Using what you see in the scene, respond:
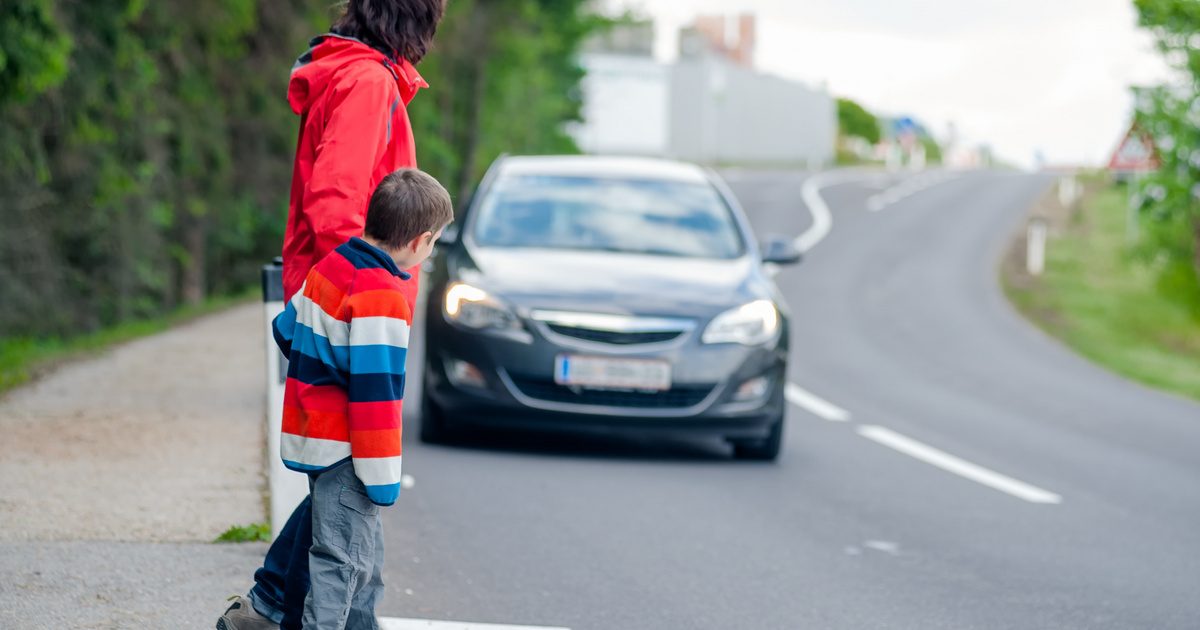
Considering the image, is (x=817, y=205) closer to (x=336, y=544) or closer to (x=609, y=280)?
(x=609, y=280)

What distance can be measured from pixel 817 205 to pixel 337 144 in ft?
128

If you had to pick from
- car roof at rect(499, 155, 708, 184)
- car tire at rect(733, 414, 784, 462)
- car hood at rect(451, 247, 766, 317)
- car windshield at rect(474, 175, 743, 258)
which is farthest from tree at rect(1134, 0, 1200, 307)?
car tire at rect(733, 414, 784, 462)

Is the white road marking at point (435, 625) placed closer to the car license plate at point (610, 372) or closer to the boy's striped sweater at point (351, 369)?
the boy's striped sweater at point (351, 369)

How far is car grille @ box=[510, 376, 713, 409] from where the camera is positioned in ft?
28.6

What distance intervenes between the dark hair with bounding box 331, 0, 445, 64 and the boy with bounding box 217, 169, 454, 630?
2.44ft

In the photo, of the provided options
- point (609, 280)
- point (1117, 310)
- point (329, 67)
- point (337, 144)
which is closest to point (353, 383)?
point (337, 144)

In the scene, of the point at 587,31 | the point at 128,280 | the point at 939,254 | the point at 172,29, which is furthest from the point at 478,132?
the point at 172,29

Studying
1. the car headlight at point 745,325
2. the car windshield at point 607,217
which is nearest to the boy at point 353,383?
the car headlight at point 745,325

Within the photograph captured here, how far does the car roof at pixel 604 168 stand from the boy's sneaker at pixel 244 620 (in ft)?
20.6

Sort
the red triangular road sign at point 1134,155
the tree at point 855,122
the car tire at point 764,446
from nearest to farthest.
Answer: the car tire at point 764,446, the red triangular road sign at point 1134,155, the tree at point 855,122

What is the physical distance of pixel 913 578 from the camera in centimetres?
643

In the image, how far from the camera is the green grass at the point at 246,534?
611cm

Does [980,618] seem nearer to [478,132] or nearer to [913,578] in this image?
[913,578]

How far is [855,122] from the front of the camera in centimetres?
11675
